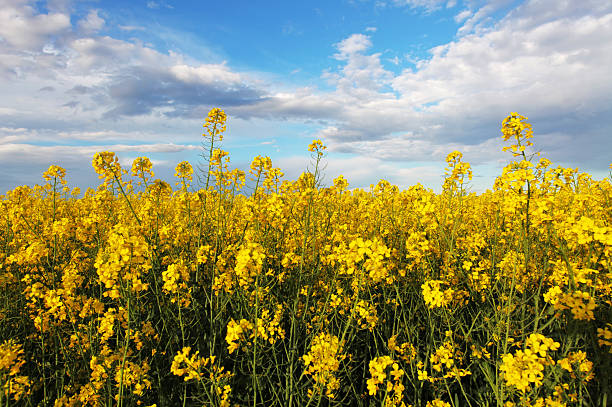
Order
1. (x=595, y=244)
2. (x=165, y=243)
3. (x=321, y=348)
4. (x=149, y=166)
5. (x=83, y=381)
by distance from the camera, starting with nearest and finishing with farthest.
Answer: (x=321, y=348)
(x=595, y=244)
(x=83, y=381)
(x=165, y=243)
(x=149, y=166)

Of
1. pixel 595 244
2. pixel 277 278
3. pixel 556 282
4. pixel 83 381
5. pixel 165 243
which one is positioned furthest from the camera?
pixel 165 243

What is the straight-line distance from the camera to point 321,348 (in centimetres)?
218

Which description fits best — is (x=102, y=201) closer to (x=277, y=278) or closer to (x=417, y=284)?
(x=277, y=278)

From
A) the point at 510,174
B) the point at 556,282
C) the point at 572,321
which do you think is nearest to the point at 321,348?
the point at 572,321

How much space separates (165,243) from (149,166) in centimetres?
135

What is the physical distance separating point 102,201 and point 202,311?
8.11ft

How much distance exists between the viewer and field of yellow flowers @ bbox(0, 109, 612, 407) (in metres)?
2.20

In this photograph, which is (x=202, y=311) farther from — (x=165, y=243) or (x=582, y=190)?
(x=582, y=190)

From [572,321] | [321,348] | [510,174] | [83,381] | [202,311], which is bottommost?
[83,381]

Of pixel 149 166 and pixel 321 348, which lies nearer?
pixel 321 348

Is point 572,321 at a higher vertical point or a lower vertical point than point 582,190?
lower

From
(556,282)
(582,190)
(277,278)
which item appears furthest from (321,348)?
(582,190)

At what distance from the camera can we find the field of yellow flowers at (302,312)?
7.22 ft

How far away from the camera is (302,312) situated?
3438 millimetres
